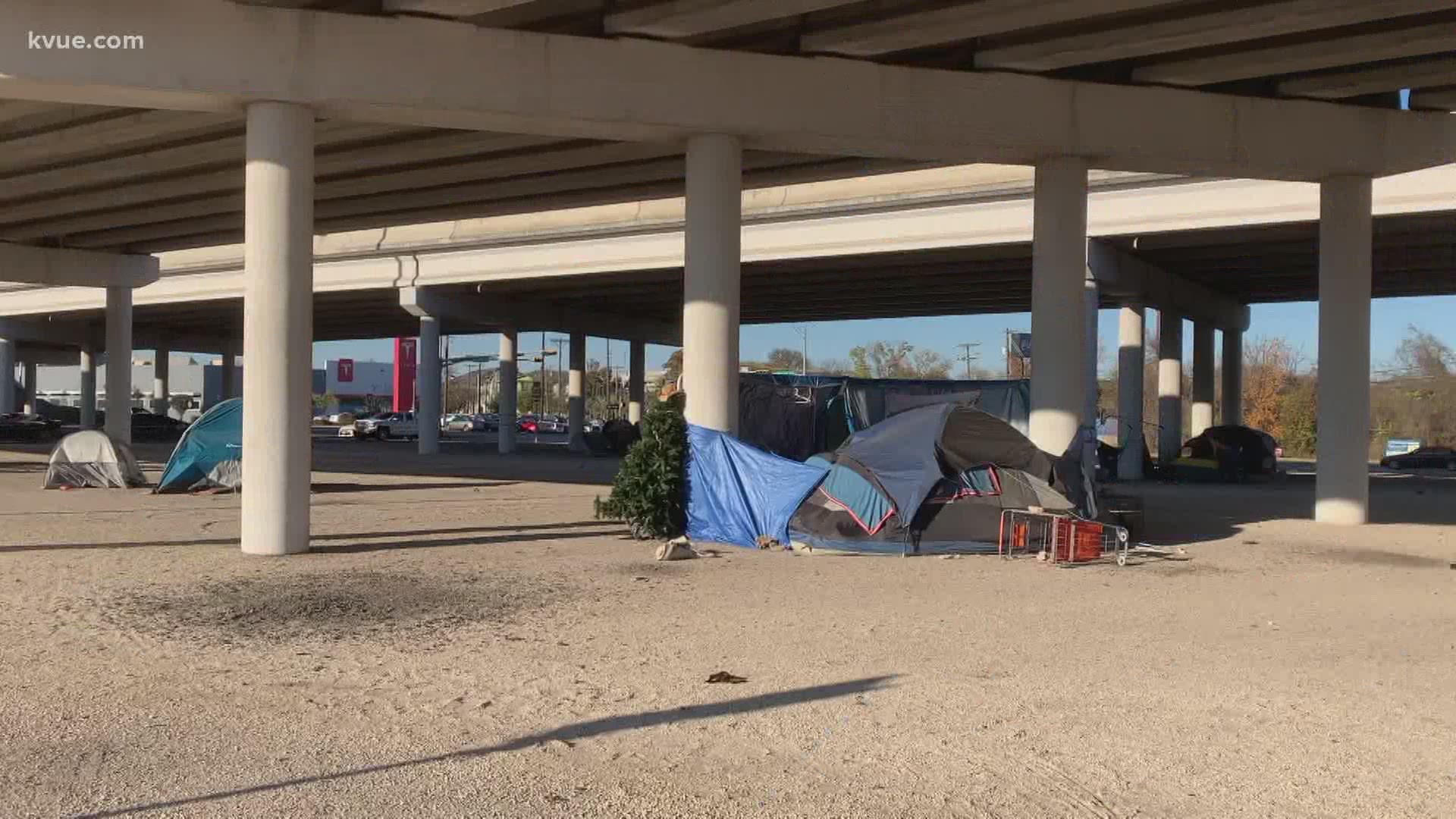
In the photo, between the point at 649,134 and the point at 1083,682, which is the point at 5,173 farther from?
the point at 1083,682

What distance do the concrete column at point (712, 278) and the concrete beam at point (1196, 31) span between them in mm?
3740

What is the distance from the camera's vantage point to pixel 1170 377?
38.3 m

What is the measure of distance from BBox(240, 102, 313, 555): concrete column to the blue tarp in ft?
15.6

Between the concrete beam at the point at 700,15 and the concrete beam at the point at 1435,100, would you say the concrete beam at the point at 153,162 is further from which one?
the concrete beam at the point at 1435,100

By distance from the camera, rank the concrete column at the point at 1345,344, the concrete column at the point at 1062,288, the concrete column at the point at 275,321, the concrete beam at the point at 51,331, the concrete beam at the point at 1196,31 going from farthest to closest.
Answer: the concrete beam at the point at 51,331
the concrete column at the point at 1345,344
the concrete column at the point at 1062,288
the concrete beam at the point at 1196,31
the concrete column at the point at 275,321

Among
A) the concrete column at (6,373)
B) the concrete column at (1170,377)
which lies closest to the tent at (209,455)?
the concrete column at (1170,377)

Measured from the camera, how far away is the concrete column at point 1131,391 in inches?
1293

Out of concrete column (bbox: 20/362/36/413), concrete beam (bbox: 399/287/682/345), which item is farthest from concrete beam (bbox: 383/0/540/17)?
concrete column (bbox: 20/362/36/413)

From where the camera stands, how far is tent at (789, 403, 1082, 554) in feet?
48.0

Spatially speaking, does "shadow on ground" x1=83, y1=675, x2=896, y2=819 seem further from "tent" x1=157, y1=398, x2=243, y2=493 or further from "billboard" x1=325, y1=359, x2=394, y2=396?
"billboard" x1=325, y1=359, x2=394, y2=396

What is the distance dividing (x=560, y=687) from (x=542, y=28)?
32.7 ft

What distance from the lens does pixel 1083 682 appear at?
7859mm

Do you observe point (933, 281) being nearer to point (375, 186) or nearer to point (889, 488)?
point (375, 186)

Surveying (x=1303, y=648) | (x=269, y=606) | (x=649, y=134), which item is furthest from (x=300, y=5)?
(x=1303, y=648)
